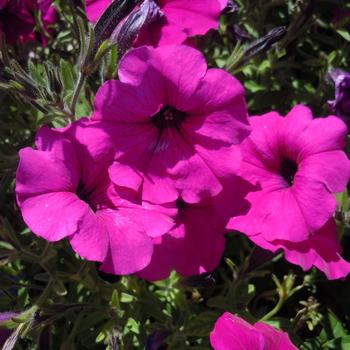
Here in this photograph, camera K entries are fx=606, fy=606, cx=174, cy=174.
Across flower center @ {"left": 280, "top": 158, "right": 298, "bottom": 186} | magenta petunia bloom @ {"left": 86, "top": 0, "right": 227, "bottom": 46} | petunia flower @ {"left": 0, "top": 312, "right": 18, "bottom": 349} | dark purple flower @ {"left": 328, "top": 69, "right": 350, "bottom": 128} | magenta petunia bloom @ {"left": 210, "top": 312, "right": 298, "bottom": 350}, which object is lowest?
petunia flower @ {"left": 0, "top": 312, "right": 18, "bottom": 349}

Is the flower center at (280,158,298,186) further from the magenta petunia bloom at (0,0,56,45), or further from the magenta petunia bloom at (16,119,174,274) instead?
the magenta petunia bloom at (0,0,56,45)

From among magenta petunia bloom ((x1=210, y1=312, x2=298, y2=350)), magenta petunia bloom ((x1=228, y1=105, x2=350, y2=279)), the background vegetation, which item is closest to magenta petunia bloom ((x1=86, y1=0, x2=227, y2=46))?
the background vegetation

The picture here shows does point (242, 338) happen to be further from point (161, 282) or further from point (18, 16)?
point (18, 16)

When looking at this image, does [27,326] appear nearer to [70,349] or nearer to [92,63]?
[70,349]

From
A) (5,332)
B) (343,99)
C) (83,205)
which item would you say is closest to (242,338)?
(83,205)

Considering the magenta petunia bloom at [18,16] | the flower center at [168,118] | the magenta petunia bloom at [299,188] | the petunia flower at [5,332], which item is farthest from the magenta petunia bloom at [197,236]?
the magenta petunia bloom at [18,16]

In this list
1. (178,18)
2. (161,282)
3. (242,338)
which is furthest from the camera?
(161,282)

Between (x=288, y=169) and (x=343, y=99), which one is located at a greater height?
(x=343, y=99)
